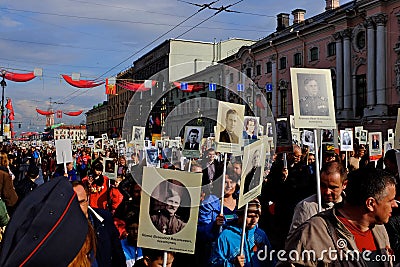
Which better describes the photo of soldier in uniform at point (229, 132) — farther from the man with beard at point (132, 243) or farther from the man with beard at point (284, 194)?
the man with beard at point (132, 243)

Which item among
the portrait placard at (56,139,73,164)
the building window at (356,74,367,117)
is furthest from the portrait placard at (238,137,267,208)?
the building window at (356,74,367,117)

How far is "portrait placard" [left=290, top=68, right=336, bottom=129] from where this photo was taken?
455 cm

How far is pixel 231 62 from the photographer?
1764 inches

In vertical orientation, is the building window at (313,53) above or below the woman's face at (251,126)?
above

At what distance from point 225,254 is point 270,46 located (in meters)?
35.7

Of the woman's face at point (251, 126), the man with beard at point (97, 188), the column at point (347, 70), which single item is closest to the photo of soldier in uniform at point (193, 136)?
the woman's face at point (251, 126)

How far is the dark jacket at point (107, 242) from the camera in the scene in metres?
3.54

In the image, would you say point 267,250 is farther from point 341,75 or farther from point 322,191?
point 341,75

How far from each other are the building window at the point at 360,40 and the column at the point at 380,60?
1651 mm

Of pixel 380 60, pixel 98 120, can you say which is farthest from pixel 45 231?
pixel 98 120

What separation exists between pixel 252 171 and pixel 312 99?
104 cm

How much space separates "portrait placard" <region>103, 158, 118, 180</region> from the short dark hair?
243 inches

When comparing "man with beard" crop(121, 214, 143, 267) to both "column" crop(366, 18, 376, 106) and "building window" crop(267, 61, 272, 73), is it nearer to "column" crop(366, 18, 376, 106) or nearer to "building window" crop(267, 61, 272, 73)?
"column" crop(366, 18, 376, 106)

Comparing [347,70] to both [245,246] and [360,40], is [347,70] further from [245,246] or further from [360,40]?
[245,246]
